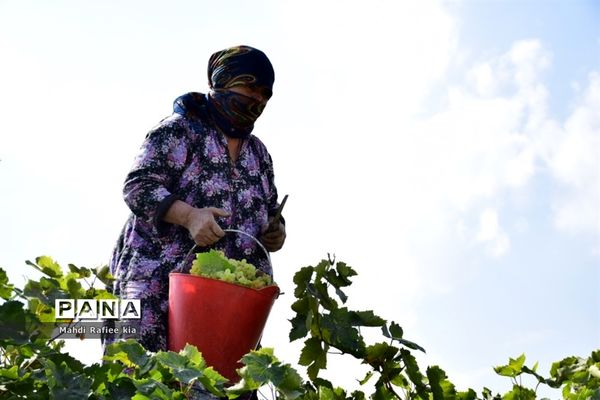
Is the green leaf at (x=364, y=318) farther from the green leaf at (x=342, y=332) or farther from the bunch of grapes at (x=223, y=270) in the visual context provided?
the bunch of grapes at (x=223, y=270)

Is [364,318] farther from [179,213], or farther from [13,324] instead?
[13,324]

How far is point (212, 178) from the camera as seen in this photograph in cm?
364

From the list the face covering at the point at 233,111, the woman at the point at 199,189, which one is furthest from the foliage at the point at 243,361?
the face covering at the point at 233,111

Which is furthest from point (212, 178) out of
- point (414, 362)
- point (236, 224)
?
point (414, 362)

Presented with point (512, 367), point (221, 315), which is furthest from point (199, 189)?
point (512, 367)

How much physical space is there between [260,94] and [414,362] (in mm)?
1513

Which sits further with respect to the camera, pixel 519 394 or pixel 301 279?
pixel 519 394

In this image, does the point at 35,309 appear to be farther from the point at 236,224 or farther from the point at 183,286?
the point at 236,224

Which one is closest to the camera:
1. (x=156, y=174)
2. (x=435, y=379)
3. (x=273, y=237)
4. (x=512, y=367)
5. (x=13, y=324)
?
(x=13, y=324)

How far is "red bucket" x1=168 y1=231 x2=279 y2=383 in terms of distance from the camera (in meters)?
3.04

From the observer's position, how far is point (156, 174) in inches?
139

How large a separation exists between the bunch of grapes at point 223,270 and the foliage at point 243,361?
328mm

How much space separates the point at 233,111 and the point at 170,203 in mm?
543

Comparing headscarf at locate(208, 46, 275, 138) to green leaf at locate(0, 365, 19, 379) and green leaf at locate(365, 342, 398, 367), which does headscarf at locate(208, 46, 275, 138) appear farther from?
green leaf at locate(0, 365, 19, 379)
